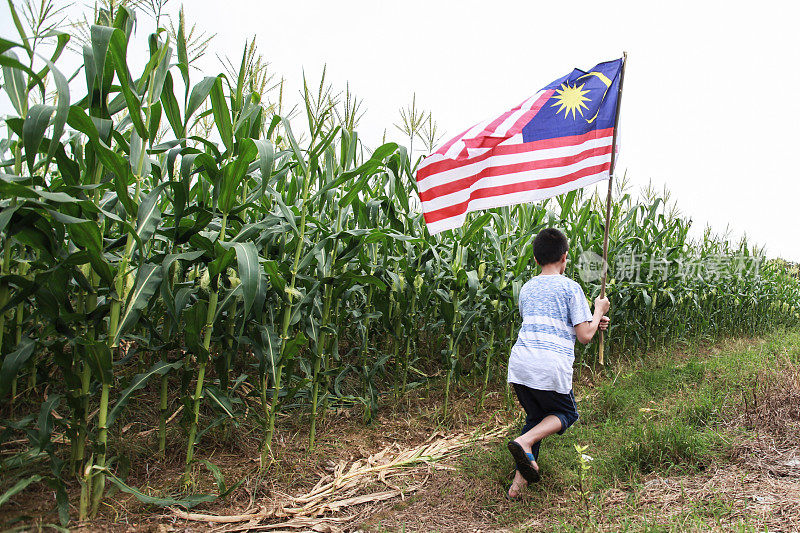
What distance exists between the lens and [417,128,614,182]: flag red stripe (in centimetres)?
371

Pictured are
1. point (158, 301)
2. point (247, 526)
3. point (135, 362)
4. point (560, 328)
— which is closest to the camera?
point (247, 526)

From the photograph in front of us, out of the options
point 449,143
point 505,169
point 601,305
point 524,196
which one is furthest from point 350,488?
point 449,143

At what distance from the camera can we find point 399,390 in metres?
4.80

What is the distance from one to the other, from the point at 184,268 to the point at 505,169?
8.05 ft

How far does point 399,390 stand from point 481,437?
948 mm

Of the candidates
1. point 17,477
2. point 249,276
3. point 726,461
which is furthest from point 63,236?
point 726,461

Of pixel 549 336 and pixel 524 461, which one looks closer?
pixel 524 461

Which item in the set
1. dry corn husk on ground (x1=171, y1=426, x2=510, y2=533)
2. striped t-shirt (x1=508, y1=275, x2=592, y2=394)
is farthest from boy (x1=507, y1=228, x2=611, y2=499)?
dry corn husk on ground (x1=171, y1=426, x2=510, y2=533)

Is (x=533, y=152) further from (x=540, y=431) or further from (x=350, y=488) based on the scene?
(x=350, y=488)

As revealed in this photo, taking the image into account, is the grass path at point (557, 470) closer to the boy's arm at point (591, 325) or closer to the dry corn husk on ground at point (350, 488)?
the dry corn husk on ground at point (350, 488)

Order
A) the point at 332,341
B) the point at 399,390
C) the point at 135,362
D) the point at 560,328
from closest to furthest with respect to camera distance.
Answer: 1. the point at 560,328
2. the point at 332,341
3. the point at 135,362
4. the point at 399,390

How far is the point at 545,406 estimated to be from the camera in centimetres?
305

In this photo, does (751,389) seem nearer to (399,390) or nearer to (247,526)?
(399,390)

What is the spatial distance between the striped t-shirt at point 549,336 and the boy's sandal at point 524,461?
0.39 m
